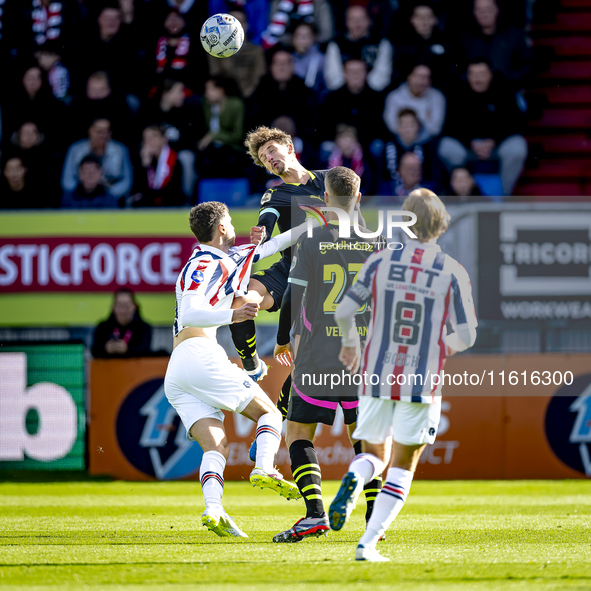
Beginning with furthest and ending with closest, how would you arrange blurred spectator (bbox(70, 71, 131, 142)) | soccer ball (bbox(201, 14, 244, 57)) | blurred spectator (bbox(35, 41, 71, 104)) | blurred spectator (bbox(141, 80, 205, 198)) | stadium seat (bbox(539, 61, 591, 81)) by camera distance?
1. stadium seat (bbox(539, 61, 591, 81))
2. blurred spectator (bbox(35, 41, 71, 104))
3. blurred spectator (bbox(70, 71, 131, 142))
4. blurred spectator (bbox(141, 80, 205, 198))
5. soccer ball (bbox(201, 14, 244, 57))

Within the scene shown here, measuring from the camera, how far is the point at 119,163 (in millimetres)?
11070

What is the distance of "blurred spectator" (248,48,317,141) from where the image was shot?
11.4 metres

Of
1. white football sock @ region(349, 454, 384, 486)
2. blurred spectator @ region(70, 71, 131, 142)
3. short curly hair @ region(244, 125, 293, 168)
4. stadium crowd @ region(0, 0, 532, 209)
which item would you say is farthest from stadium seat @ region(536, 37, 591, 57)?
white football sock @ region(349, 454, 384, 486)

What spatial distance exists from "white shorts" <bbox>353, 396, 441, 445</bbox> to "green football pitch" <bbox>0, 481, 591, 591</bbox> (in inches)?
23.4

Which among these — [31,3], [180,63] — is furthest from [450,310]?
[31,3]

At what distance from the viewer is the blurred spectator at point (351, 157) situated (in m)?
10.7

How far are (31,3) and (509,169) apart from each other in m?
7.07

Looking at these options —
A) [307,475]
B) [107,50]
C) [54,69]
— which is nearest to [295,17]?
[107,50]

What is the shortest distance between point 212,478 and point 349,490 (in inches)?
51.3

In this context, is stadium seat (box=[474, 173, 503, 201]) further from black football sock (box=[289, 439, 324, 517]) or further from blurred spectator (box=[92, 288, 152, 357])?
black football sock (box=[289, 439, 324, 517])

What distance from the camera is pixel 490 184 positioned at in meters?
10.8

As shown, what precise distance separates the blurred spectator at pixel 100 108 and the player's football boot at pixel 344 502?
8258 millimetres

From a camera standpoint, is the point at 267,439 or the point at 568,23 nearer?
the point at 267,439

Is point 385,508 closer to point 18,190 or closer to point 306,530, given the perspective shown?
point 306,530
